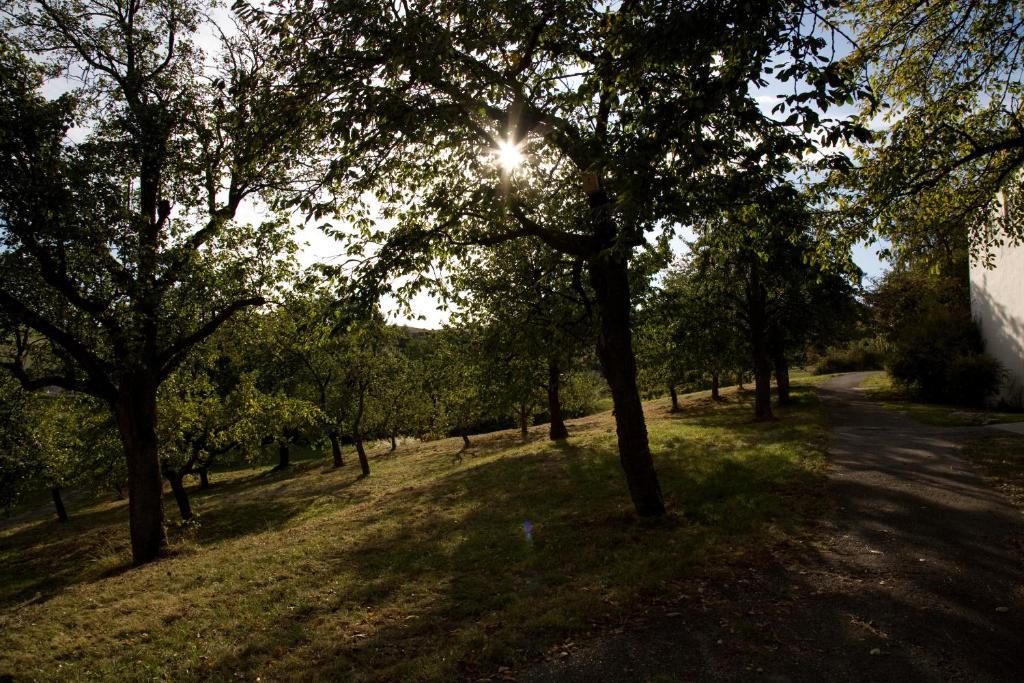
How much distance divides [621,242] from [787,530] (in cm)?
576

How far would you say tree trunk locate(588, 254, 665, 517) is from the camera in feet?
34.4

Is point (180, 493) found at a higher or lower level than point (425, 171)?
lower

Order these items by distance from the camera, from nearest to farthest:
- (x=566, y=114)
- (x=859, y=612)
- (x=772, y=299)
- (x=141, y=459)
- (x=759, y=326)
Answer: (x=859, y=612) < (x=566, y=114) < (x=141, y=459) < (x=759, y=326) < (x=772, y=299)

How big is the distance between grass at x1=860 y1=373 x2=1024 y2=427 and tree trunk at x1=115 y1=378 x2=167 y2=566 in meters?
23.2

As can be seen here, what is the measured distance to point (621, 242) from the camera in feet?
21.9

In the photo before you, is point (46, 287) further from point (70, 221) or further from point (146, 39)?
point (146, 39)

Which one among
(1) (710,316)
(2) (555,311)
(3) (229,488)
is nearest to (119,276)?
(2) (555,311)

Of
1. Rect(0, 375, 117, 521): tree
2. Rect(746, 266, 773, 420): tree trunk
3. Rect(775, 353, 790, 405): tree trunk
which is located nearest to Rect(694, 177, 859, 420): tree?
Rect(746, 266, 773, 420): tree trunk

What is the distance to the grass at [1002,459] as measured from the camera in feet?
32.9

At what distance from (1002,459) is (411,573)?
12.5 m

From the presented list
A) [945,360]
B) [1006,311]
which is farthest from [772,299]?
[945,360]

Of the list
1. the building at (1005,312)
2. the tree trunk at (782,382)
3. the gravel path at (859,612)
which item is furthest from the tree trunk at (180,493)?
the building at (1005,312)

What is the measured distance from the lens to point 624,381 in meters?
10.5

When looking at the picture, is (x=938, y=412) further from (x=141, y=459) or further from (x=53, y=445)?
(x=53, y=445)
